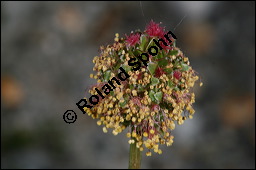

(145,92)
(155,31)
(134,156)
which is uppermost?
(155,31)

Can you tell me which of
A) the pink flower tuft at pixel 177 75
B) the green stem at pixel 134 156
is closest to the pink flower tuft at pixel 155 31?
the pink flower tuft at pixel 177 75

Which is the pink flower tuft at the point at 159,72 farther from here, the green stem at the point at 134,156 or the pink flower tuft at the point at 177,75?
the green stem at the point at 134,156

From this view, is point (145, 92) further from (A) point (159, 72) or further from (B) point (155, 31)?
(B) point (155, 31)

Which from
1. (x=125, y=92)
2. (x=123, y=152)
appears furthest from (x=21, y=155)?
(x=125, y=92)

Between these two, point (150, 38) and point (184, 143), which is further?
point (184, 143)

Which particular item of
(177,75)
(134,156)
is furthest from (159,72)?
(134,156)

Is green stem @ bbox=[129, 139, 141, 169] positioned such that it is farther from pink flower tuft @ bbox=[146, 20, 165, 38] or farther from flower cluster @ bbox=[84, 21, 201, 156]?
pink flower tuft @ bbox=[146, 20, 165, 38]

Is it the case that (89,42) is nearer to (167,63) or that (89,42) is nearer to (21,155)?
(21,155)

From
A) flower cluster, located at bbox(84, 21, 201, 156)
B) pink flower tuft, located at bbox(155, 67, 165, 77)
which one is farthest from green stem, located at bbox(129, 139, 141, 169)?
pink flower tuft, located at bbox(155, 67, 165, 77)
